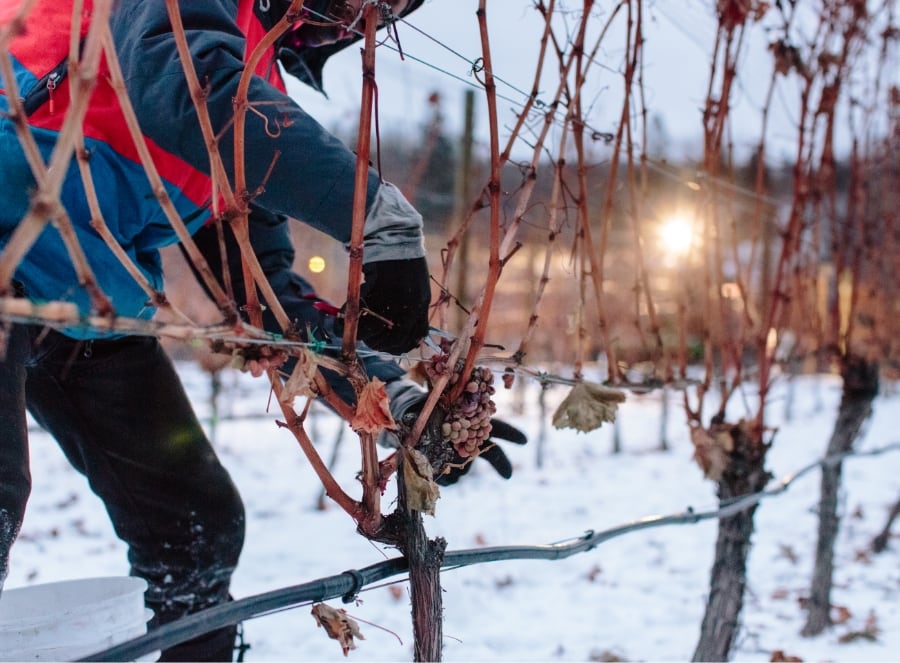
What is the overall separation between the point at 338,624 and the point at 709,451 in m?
1.76

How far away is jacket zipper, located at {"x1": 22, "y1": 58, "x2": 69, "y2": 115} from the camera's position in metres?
1.31

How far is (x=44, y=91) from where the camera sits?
1.32 metres

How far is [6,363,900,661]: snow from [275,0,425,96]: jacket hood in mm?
1022

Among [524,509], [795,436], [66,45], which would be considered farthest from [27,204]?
[795,436]

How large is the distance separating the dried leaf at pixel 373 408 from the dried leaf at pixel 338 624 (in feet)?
0.98

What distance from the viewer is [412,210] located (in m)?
1.28

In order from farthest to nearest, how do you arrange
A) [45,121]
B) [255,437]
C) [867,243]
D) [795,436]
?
[795,436] → [255,437] → [867,243] → [45,121]

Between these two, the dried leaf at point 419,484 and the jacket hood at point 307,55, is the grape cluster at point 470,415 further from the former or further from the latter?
the jacket hood at point 307,55

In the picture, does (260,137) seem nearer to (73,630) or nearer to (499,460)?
(499,460)

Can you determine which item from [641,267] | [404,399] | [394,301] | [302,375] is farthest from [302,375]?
[641,267]

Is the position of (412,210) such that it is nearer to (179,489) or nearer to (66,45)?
(66,45)

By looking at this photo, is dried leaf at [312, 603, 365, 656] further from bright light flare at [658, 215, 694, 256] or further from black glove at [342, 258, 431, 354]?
bright light flare at [658, 215, 694, 256]

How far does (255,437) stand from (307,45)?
711cm

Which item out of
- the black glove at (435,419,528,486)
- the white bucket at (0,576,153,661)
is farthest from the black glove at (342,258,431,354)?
the white bucket at (0,576,153,661)
